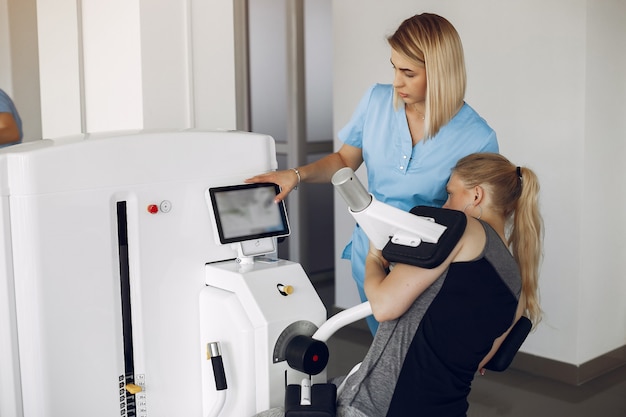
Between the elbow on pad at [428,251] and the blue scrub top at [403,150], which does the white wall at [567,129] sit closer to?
the blue scrub top at [403,150]

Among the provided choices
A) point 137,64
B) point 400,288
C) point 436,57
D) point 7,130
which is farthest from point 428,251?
point 7,130

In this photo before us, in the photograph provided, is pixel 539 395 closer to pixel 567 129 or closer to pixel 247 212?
pixel 567 129

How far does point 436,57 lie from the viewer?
1.83 meters

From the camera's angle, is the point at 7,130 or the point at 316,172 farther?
the point at 7,130

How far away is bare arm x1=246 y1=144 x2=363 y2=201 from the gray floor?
1.32 m

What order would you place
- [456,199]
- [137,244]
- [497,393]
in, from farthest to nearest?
[497,393]
[456,199]
[137,244]

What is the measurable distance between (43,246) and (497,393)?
2367 mm

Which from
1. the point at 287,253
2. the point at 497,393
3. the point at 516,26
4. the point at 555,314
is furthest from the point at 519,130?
the point at 287,253

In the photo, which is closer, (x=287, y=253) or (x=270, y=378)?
(x=270, y=378)

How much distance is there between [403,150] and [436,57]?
0.28 m

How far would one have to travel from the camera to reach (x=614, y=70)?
324 centimetres

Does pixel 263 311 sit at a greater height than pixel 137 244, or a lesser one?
lesser

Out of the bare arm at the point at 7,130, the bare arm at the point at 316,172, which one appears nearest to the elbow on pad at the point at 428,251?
the bare arm at the point at 316,172

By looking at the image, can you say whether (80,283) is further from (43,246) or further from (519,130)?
(519,130)
